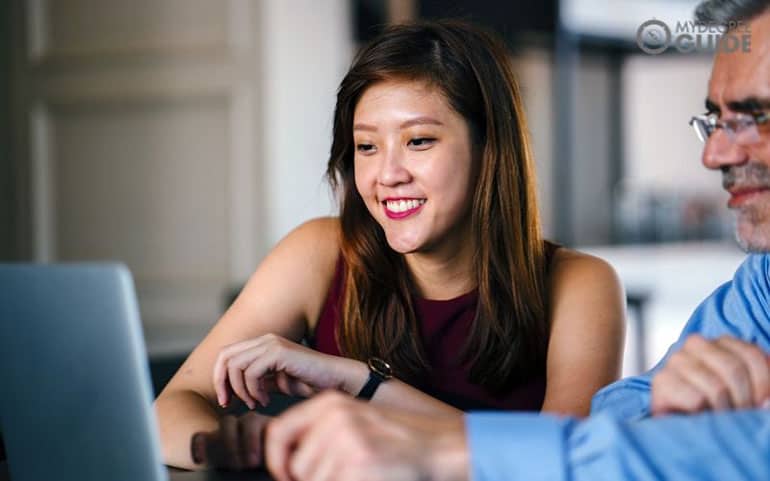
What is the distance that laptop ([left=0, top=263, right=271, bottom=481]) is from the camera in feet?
2.70

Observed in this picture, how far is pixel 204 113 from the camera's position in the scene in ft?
11.2

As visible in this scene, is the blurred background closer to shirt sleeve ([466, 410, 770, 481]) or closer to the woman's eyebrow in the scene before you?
the woman's eyebrow

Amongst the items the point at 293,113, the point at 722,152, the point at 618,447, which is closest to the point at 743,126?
the point at 722,152

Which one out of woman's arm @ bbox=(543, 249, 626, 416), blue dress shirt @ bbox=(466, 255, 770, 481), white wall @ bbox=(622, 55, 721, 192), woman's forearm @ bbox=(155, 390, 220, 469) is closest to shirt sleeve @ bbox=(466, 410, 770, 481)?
blue dress shirt @ bbox=(466, 255, 770, 481)

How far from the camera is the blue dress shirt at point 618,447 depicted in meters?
0.75

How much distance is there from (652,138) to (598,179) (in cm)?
71

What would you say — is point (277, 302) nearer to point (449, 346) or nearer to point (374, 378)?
point (449, 346)

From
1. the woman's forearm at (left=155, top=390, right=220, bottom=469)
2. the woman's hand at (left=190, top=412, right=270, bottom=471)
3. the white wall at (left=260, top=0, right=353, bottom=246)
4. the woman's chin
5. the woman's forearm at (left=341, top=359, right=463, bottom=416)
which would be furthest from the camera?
the white wall at (left=260, top=0, right=353, bottom=246)

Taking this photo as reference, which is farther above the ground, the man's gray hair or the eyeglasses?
the man's gray hair

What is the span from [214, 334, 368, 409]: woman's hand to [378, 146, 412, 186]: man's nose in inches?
14.0

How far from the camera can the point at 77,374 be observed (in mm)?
857

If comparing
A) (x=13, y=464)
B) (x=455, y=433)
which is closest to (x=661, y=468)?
(x=455, y=433)

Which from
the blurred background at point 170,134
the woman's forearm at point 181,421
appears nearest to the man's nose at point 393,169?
the woman's forearm at point 181,421

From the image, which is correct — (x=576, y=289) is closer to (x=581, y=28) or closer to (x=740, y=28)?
(x=740, y=28)
